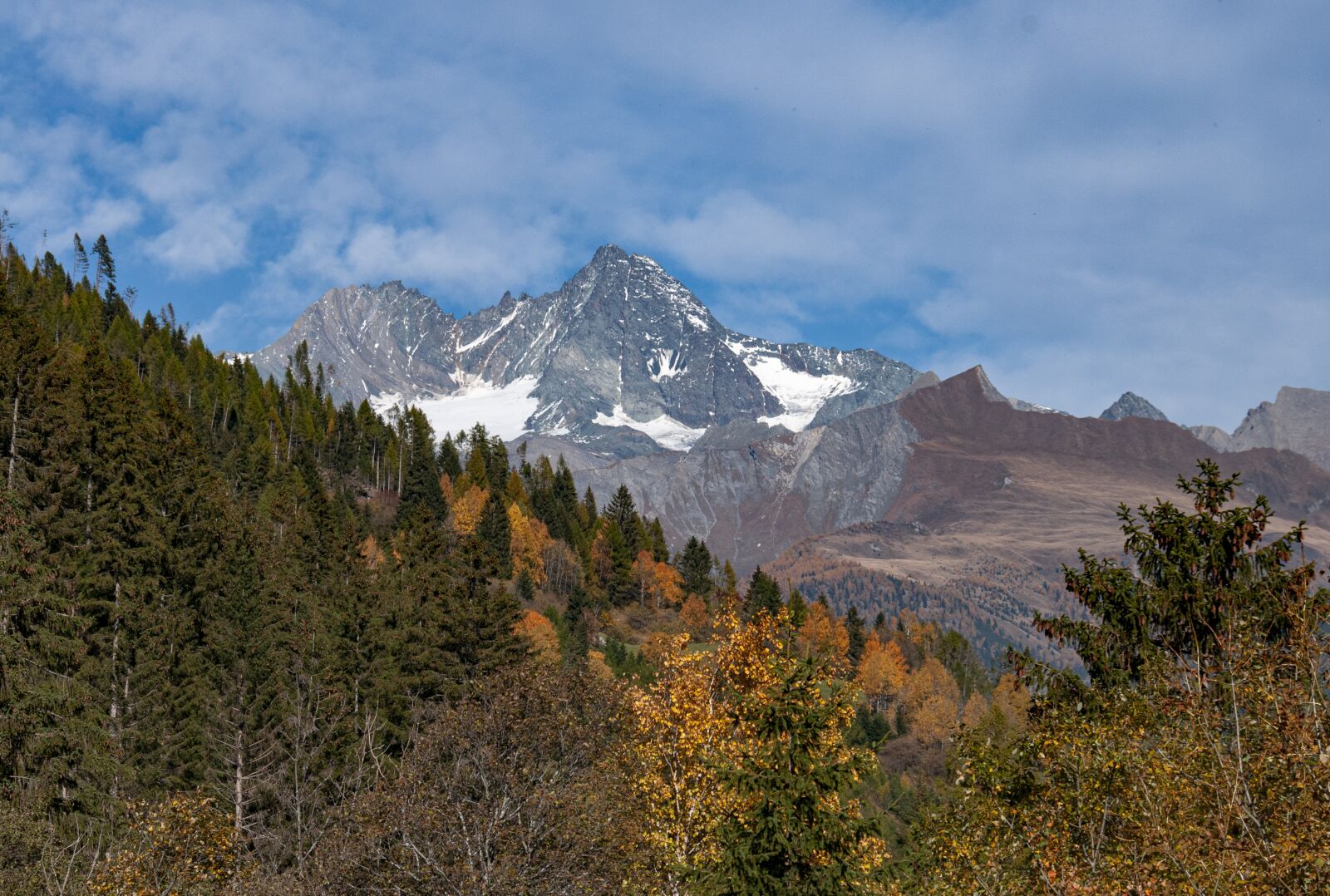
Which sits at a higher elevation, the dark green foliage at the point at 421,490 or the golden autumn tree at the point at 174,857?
the dark green foliage at the point at 421,490

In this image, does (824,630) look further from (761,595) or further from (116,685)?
(116,685)

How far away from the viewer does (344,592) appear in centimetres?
6278

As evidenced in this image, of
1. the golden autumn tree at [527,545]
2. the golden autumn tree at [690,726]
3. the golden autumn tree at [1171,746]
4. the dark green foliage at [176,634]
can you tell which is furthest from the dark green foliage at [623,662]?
the golden autumn tree at [1171,746]

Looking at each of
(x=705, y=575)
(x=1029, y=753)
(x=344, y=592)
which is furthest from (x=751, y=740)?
(x=705, y=575)

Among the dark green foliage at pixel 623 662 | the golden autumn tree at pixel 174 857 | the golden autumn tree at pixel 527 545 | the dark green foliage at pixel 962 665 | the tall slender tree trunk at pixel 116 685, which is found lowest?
the dark green foliage at pixel 962 665

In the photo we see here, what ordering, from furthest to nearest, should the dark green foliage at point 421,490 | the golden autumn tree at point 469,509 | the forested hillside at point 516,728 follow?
the dark green foliage at point 421,490
the golden autumn tree at point 469,509
the forested hillside at point 516,728

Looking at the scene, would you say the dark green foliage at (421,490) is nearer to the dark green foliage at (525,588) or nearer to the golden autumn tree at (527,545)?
the golden autumn tree at (527,545)

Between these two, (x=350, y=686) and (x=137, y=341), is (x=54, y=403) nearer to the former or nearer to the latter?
(x=350, y=686)

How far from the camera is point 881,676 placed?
13600 cm

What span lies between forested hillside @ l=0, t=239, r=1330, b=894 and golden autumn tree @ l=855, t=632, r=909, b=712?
59.9 meters

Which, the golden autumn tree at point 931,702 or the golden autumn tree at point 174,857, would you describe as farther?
the golden autumn tree at point 931,702

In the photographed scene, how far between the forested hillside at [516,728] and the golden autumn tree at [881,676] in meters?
59.9

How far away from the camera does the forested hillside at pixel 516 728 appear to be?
43.6 feet

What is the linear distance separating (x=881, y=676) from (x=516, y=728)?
11337 cm
